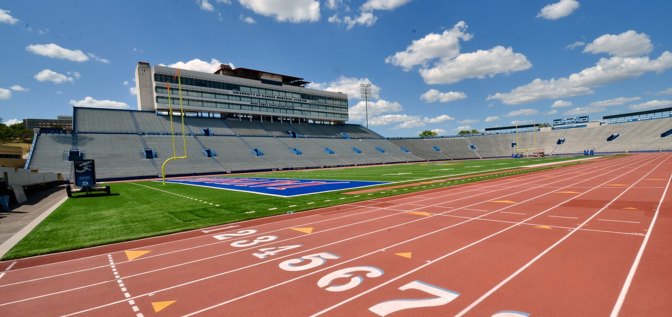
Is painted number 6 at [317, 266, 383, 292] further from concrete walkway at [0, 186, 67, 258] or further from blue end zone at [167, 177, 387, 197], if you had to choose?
blue end zone at [167, 177, 387, 197]

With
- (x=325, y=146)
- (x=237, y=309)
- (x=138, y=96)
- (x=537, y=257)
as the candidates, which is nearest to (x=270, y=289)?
(x=237, y=309)

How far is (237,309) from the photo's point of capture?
16.3 ft

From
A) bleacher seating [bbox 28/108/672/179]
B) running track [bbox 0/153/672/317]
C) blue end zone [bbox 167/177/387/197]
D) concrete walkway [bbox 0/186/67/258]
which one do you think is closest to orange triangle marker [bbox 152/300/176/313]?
running track [bbox 0/153/672/317]

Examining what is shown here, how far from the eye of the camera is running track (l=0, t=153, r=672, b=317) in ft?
16.2

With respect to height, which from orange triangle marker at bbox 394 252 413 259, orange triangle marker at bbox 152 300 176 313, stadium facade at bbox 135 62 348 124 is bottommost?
orange triangle marker at bbox 394 252 413 259

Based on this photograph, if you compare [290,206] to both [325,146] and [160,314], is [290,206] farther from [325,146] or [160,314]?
[325,146]

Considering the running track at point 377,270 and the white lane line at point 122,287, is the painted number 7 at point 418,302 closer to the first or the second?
the running track at point 377,270

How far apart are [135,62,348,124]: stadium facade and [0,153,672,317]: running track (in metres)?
50.6

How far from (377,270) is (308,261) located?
171cm

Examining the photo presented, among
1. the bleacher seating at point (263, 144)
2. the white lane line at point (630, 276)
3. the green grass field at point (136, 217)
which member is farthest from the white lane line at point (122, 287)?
the bleacher seating at point (263, 144)

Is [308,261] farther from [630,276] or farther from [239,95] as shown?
[239,95]

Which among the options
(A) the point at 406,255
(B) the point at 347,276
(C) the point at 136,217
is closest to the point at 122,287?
(B) the point at 347,276

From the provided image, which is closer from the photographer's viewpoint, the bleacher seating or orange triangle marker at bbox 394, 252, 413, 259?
orange triangle marker at bbox 394, 252, 413, 259

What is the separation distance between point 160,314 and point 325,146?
62.7 m
